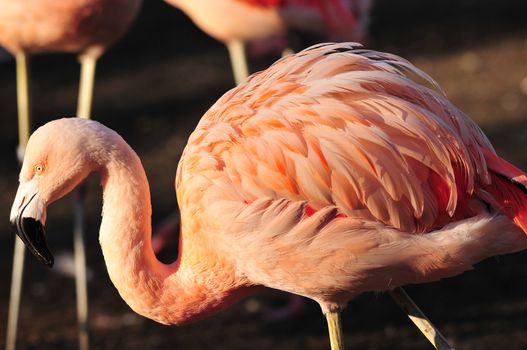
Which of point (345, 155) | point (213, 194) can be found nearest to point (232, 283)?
point (213, 194)

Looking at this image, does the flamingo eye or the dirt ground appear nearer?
the flamingo eye

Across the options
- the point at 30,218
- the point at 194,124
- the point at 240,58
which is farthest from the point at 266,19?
the point at 194,124

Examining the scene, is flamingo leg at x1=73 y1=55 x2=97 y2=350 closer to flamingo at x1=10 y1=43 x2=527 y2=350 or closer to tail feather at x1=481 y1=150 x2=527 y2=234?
flamingo at x1=10 y1=43 x2=527 y2=350

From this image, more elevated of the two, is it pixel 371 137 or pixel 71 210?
pixel 371 137

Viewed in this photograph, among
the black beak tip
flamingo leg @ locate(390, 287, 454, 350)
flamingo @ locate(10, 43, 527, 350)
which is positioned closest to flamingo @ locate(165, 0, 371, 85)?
flamingo @ locate(10, 43, 527, 350)

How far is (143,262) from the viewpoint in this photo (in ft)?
10.8

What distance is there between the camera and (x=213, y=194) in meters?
3.15

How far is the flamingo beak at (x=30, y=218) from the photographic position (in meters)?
3.11

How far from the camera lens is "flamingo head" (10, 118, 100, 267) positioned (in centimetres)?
312

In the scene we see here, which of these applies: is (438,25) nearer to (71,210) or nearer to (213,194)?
(71,210)

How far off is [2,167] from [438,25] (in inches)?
157

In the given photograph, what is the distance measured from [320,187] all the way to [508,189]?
567 millimetres

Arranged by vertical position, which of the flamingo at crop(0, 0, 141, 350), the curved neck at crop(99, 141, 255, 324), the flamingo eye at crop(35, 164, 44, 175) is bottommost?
the curved neck at crop(99, 141, 255, 324)

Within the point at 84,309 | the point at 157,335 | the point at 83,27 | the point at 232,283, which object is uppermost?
the point at 83,27
